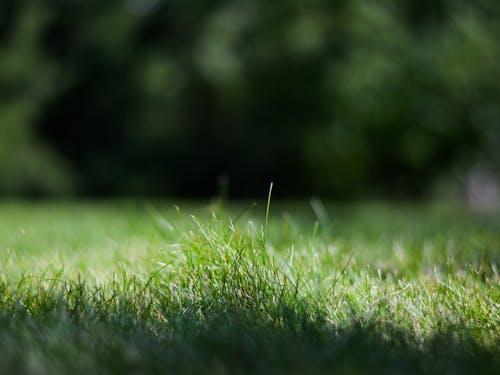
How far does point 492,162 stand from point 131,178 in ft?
20.2

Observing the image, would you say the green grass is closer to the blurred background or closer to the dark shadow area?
the dark shadow area

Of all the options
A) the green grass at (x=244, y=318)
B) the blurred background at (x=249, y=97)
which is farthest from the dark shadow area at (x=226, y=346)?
the blurred background at (x=249, y=97)

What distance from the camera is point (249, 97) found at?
10.3m

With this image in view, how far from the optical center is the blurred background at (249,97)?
8633 millimetres

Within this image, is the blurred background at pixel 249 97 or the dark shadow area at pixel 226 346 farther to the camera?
the blurred background at pixel 249 97

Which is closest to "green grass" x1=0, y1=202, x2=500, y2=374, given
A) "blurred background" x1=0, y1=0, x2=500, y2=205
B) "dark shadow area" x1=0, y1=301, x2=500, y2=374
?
"dark shadow area" x1=0, y1=301, x2=500, y2=374

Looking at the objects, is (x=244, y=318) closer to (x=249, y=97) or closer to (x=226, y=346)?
(x=226, y=346)

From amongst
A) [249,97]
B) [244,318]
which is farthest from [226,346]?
→ [249,97]

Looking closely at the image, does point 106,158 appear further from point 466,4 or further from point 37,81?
point 466,4

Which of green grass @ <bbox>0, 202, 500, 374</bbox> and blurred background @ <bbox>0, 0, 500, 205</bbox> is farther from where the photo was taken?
blurred background @ <bbox>0, 0, 500, 205</bbox>

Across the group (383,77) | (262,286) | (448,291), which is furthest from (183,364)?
(383,77)

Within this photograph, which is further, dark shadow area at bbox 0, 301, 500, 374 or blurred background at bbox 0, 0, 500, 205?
blurred background at bbox 0, 0, 500, 205

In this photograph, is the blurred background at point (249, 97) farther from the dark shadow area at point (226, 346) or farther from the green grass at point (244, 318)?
the dark shadow area at point (226, 346)

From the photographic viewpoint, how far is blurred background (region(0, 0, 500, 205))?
8633 mm
